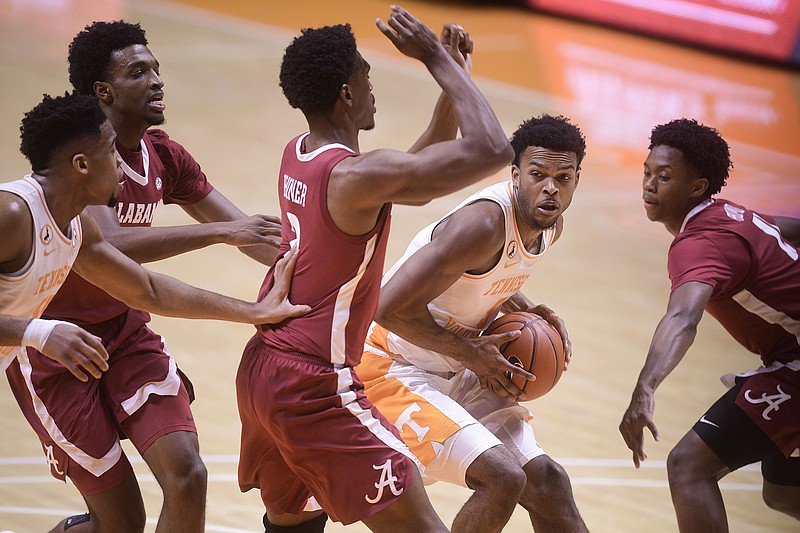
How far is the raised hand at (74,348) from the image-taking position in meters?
4.05

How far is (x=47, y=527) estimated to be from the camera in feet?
20.0

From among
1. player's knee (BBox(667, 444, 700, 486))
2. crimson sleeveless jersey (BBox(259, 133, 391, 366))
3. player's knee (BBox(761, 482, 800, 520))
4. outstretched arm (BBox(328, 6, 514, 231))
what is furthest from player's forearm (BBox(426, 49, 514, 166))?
player's knee (BBox(761, 482, 800, 520))

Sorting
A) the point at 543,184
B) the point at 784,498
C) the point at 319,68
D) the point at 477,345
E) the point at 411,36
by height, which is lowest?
the point at 784,498

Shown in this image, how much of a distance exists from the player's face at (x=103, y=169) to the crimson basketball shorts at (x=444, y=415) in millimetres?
1500

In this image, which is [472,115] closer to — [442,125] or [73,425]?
[442,125]

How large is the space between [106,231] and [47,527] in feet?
6.32

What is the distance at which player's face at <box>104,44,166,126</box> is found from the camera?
5371 millimetres

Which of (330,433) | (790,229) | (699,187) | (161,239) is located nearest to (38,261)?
(161,239)

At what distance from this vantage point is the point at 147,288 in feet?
15.7

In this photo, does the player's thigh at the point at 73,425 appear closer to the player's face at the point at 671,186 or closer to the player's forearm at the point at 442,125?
the player's forearm at the point at 442,125

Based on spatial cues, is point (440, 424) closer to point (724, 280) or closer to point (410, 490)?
point (410, 490)

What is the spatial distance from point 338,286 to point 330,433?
→ 56cm

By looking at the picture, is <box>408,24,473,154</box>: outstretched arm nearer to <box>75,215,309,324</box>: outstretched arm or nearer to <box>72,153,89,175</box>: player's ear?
<box>75,215,309,324</box>: outstretched arm

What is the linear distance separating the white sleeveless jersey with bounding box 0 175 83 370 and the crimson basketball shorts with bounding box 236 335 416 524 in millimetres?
849
